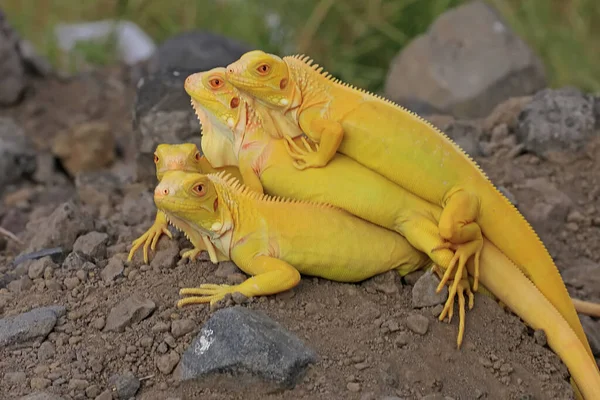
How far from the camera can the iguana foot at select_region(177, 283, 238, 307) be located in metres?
4.47

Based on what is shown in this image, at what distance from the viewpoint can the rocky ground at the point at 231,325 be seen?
4047mm

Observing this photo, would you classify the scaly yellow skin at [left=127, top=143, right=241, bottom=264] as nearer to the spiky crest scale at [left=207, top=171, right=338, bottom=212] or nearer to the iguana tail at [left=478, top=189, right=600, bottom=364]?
the spiky crest scale at [left=207, top=171, right=338, bottom=212]

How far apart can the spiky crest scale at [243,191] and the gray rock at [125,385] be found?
1254mm

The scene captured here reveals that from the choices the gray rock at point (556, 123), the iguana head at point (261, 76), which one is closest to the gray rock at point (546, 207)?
the gray rock at point (556, 123)

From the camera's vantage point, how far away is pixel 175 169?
4.73 metres

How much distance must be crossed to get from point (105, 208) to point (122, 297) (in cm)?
229

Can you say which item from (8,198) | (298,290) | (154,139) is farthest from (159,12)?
(298,290)

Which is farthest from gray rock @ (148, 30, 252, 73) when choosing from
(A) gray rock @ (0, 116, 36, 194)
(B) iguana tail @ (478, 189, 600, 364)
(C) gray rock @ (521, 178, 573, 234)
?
(B) iguana tail @ (478, 189, 600, 364)

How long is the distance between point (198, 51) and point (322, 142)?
229 inches

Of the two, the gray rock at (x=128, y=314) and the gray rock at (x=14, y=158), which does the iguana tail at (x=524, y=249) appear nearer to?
the gray rock at (x=128, y=314)

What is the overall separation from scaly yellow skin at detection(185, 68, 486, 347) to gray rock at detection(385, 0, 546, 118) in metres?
4.98

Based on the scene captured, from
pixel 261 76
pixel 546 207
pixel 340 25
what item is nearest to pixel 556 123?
pixel 546 207

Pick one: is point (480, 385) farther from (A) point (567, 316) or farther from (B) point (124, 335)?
(B) point (124, 335)

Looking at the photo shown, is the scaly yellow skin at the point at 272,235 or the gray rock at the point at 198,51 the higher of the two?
the scaly yellow skin at the point at 272,235
